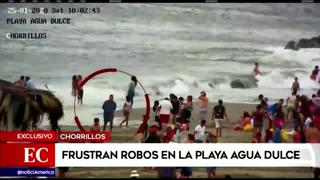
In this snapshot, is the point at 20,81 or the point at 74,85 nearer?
the point at 20,81

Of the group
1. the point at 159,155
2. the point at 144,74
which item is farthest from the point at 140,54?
the point at 159,155

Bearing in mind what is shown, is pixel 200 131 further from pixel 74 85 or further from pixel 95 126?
pixel 74 85

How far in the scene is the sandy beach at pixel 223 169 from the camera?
14.2 meters

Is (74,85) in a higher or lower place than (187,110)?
higher

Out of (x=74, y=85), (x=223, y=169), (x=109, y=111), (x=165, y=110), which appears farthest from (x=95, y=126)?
(x=223, y=169)

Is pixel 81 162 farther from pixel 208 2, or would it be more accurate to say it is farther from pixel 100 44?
pixel 208 2

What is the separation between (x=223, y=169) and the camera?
1413cm

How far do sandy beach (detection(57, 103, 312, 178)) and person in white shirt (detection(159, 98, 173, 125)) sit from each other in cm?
25

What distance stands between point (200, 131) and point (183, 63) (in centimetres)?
156

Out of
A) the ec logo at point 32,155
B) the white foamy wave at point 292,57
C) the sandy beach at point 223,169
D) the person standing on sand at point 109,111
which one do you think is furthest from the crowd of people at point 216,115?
the ec logo at point 32,155

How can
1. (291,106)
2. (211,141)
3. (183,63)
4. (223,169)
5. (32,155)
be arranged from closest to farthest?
1. (32,155)
2. (223,169)
3. (211,141)
4. (183,63)
5. (291,106)

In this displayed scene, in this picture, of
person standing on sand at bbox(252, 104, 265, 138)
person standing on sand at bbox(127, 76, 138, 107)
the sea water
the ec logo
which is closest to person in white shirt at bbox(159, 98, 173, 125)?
the sea water

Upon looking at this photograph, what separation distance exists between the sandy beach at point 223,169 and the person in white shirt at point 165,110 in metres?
0.25

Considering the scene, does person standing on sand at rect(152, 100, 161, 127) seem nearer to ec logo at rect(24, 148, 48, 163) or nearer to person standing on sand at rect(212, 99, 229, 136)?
person standing on sand at rect(212, 99, 229, 136)
